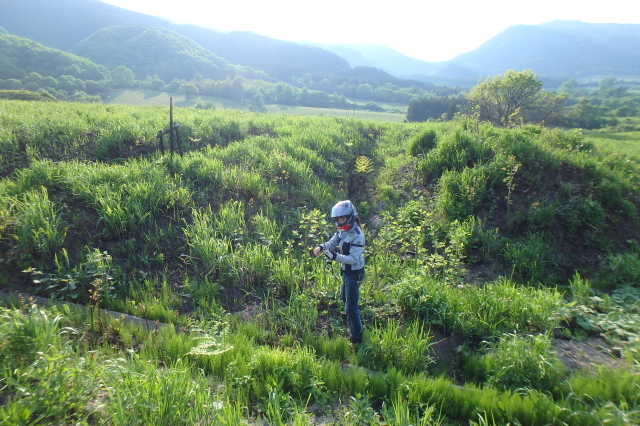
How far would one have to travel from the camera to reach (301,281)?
15.6 ft

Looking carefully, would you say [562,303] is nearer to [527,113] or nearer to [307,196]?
[307,196]

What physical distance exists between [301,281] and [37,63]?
55.1 metres

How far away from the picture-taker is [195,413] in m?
2.18

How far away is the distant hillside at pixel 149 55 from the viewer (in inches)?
2822

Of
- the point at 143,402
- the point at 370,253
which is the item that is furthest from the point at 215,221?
the point at 143,402

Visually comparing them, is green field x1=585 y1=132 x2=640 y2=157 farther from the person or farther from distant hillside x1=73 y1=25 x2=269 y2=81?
distant hillside x1=73 y1=25 x2=269 y2=81

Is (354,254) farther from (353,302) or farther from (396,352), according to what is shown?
(396,352)

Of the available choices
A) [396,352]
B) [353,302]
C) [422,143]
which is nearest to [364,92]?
[422,143]

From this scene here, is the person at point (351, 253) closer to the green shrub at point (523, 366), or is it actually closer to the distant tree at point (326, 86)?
the green shrub at point (523, 366)

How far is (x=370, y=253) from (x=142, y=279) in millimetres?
3507

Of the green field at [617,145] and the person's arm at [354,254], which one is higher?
the green field at [617,145]

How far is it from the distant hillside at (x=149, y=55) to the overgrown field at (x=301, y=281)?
7164cm

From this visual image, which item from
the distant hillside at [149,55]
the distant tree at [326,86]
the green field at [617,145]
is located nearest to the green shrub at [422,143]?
the green field at [617,145]

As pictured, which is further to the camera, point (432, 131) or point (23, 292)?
point (432, 131)
